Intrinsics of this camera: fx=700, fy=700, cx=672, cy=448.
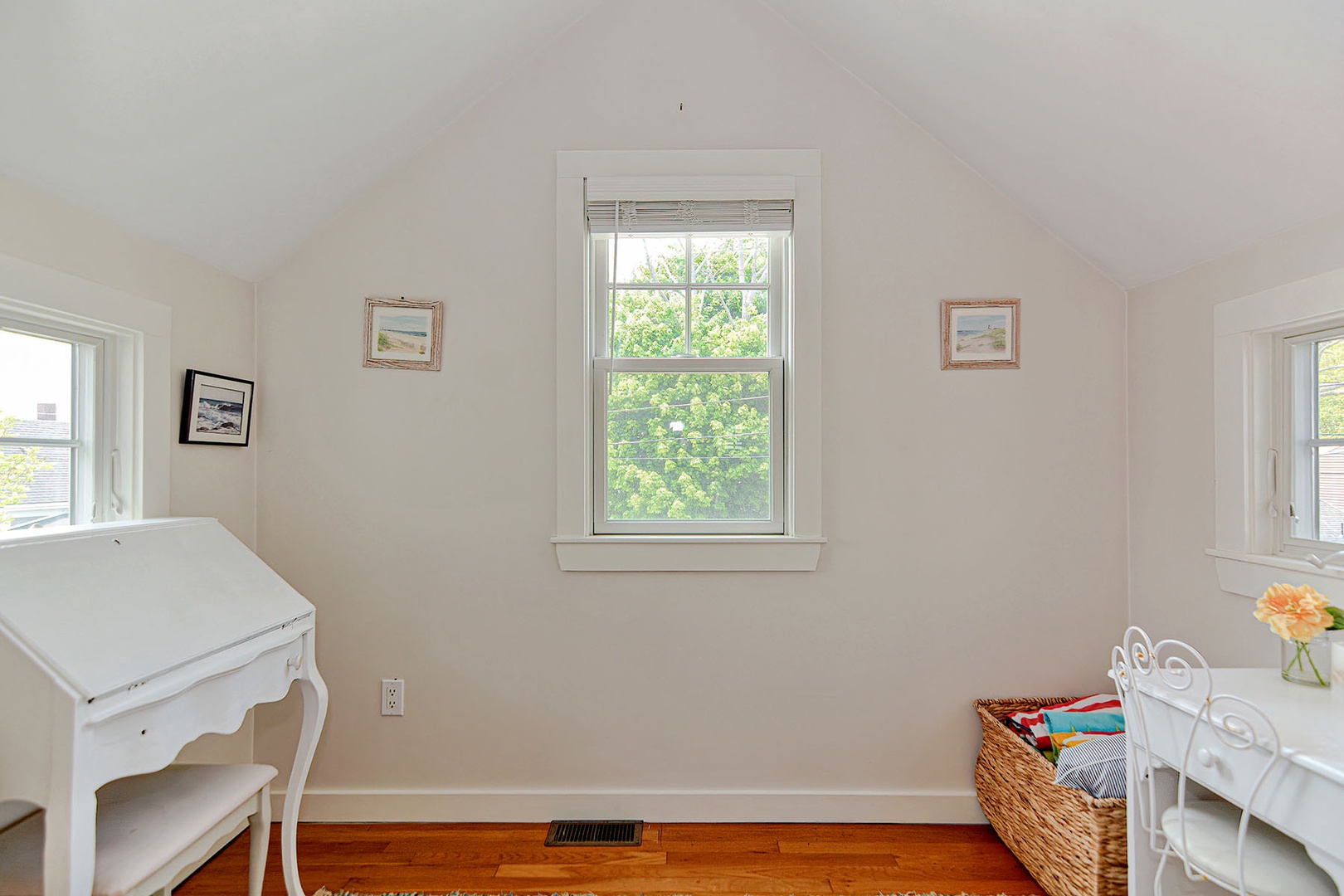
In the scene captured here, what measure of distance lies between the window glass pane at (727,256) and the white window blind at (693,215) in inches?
3.5

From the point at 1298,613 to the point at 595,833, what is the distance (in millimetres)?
2049

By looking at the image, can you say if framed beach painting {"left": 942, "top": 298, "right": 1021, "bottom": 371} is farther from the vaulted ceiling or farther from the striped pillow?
the striped pillow

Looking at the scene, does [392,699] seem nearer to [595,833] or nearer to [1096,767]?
[595,833]

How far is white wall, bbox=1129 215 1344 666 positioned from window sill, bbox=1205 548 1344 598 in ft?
0.14

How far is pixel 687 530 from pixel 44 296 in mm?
1910

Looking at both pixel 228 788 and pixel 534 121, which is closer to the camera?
pixel 228 788

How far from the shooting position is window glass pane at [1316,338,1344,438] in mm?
1831

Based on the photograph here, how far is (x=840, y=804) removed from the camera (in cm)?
244

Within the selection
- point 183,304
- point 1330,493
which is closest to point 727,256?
point 183,304

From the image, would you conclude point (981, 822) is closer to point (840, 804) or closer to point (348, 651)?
point (840, 804)

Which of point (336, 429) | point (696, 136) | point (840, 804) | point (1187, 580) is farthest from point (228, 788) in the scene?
point (1187, 580)

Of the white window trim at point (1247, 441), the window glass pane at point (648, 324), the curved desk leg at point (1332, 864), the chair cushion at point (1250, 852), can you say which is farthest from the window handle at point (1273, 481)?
the window glass pane at point (648, 324)

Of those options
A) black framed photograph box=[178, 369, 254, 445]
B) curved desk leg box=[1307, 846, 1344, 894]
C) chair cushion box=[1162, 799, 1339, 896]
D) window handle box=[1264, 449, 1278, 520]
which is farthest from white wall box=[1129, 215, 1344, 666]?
black framed photograph box=[178, 369, 254, 445]

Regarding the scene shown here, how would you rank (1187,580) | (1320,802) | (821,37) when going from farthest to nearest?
1. (821,37)
2. (1187,580)
3. (1320,802)
